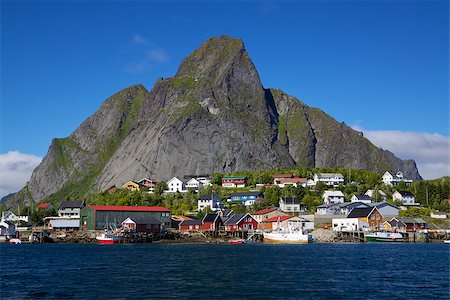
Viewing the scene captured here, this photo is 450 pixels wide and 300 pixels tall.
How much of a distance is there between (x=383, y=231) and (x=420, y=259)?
43.9 meters

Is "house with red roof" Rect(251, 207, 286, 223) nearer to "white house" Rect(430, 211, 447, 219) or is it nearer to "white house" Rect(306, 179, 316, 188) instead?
"white house" Rect(430, 211, 447, 219)

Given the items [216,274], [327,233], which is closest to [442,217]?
[327,233]

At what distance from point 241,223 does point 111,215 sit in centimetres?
2810

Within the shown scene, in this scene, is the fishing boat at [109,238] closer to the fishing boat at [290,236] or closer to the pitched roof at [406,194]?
the fishing boat at [290,236]

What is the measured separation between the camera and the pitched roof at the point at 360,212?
10438 cm

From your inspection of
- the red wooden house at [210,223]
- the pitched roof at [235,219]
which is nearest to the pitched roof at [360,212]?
the pitched roof at [235,219]

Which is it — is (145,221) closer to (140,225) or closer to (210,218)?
(140,225)

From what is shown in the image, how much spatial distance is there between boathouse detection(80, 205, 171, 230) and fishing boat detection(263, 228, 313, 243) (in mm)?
29334

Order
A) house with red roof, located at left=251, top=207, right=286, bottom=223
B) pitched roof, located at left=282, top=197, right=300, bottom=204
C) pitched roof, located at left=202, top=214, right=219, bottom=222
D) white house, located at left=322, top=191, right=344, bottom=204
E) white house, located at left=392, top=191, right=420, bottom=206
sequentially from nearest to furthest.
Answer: pitched roof, located at left=202, top=214, right=219, bottom=222, house with red roof, located at left=251, top=207, right=286, bottom=223, pitched roof, located at left=282, top=197, right=300, bottom=204, white house, located at left=392, top=191, right=420, bottom=206, white house, located at left=322, top=191, right=344, bottom=204

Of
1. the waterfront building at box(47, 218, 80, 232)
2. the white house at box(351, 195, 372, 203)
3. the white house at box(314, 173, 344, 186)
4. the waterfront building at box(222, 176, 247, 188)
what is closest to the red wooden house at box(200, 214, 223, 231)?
the waterfront building at box(47, 218, 80, 232)

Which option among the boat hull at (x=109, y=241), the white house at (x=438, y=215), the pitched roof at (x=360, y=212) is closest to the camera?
the boat hull at (x=109, y=241)

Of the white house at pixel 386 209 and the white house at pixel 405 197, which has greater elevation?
the white house at pixel 405 197

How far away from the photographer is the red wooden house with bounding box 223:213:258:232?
11012cm

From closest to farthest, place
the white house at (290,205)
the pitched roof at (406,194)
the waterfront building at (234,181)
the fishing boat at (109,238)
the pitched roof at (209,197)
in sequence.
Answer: the fishing boat at (109,238)
the white house at (290,205)
the pitched roof at (406,194)
the pitched roof at (209,197)
the waterfront building at (234,181)
